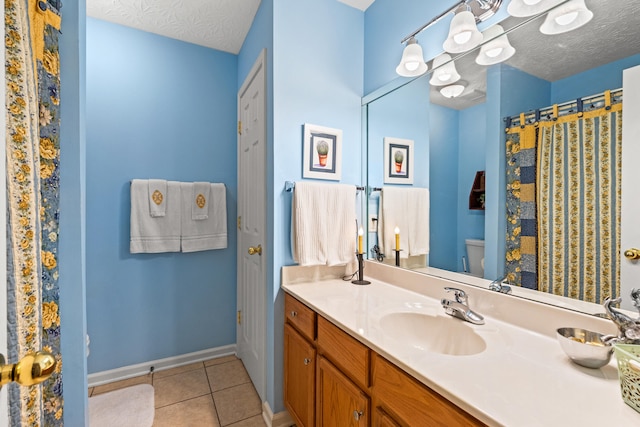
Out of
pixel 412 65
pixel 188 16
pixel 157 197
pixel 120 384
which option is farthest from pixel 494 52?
pixel 120 384

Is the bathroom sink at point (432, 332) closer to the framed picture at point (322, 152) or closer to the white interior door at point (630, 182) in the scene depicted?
the white interior door at point (630, 182)

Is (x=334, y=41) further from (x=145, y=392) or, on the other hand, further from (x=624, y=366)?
(x=145, y=392)

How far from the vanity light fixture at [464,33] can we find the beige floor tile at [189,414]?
2.28 m

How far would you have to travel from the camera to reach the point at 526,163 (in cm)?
103

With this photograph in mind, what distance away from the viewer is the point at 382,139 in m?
1.69

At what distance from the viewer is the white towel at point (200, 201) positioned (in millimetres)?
2152

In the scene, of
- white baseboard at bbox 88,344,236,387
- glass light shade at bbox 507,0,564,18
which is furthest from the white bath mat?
glass light shade at bbox 507,0,564,18

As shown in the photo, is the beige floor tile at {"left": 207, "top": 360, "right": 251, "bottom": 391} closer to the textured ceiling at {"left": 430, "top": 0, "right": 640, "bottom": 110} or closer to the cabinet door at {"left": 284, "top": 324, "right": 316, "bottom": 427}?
the cabinet door at {"left": 284, "top": 324, "right": 316, "bottom": 427}

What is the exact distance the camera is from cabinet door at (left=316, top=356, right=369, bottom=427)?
0.94 meters

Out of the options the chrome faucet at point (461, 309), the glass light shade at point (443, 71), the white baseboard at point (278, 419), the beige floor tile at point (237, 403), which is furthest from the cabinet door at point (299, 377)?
the glass light shade at point (443, 71)

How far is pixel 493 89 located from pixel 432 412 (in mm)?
1172

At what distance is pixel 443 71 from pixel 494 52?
9.6 inches

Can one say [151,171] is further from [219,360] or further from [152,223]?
[219,360]

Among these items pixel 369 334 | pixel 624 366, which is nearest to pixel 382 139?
pixel 369 334
